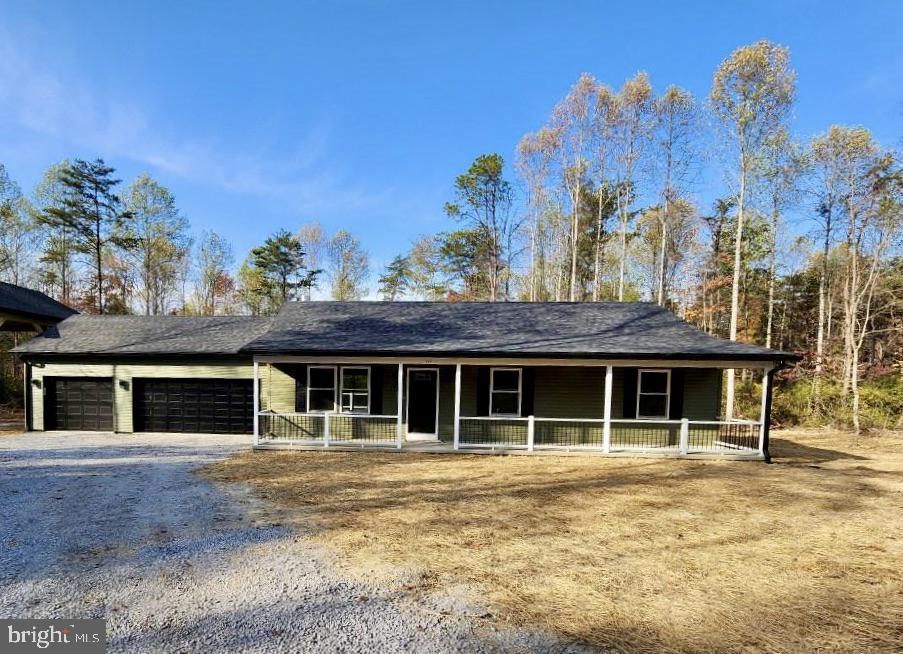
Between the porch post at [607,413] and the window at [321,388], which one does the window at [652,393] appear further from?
the window at [321,388]

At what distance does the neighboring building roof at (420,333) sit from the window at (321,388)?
3.59 feet

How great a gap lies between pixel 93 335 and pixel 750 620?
62.0 feet

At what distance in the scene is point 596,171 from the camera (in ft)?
70.3

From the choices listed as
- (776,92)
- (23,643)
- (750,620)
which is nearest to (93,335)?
(23,643)

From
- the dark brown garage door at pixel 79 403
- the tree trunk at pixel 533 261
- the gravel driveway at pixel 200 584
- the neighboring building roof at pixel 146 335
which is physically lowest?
the dark brown garage door at pixel 79 403

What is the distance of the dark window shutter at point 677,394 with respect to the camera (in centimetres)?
1107

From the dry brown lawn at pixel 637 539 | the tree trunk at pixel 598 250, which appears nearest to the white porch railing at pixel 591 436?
the dry brown lawn at pixel 637 539

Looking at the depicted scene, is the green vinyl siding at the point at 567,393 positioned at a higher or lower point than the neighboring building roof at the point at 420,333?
lower

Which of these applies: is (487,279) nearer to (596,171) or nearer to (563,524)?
(596,171)

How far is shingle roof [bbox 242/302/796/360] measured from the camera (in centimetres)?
1028

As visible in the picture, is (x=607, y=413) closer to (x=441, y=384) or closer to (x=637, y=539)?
(x=441, y=384)

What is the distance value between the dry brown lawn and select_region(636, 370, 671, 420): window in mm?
1704

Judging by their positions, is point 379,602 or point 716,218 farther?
point 716,218
